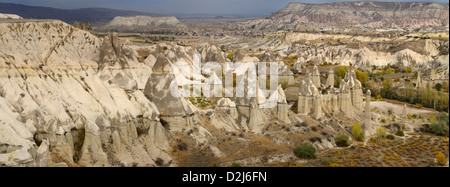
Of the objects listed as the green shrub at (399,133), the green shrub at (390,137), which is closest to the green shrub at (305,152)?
the green shrub at (390,137)

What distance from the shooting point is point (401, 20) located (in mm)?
187000

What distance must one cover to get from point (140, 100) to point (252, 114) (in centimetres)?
714

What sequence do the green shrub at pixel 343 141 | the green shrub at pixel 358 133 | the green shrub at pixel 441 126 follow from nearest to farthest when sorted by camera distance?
the green shrub at pixel 441 126 → the green shrub at pixel 343 141 → the green shrub at pixel 358 133

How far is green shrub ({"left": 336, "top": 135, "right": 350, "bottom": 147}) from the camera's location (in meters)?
20.8

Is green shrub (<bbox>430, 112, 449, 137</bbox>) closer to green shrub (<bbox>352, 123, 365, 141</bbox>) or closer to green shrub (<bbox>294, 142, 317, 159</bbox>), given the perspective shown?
green shrub (<bbox>294, 142, 317, 159</bbox>)

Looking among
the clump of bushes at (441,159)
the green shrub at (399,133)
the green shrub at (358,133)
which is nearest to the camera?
the clump of bushes at (441,159)

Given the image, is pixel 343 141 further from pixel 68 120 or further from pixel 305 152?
pixel 68 120

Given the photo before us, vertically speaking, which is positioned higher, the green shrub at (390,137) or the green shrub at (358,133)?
the green shrub at (390,137)

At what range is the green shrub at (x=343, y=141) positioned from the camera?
819 inches

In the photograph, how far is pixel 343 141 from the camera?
69.7 ft

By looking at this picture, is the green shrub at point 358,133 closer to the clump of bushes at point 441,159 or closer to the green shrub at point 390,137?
the green shrub at point 390,137

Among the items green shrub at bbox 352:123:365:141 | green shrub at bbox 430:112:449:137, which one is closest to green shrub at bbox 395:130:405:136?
green shrub at bbox 352:123:365:141

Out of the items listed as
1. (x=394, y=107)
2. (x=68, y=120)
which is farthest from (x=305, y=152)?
(x=394, y=107)
